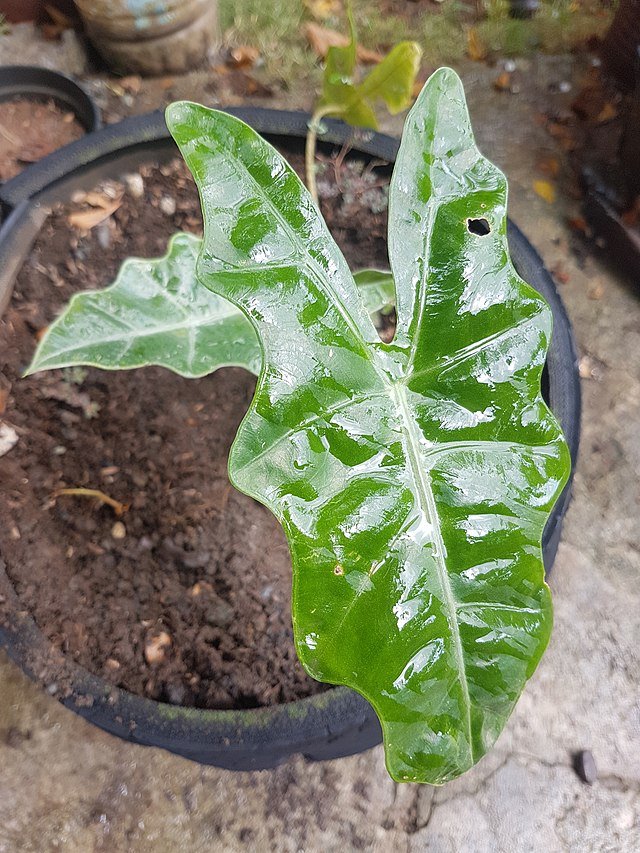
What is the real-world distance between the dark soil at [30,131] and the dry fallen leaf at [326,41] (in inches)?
31.8

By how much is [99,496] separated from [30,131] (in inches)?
48.2

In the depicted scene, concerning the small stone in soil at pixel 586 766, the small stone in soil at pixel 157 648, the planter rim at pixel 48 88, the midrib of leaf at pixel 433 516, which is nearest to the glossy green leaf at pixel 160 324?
the midrib of leaf at pixel 433 516

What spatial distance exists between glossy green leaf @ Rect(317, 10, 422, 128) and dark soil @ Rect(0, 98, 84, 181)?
37.9 inches

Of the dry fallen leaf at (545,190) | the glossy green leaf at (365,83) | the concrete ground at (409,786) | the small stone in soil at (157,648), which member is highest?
the glossy green leaf at (365,83)

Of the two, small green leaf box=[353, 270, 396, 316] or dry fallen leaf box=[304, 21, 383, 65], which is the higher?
dry fallen leaf box=[304, 21, 383, 65]

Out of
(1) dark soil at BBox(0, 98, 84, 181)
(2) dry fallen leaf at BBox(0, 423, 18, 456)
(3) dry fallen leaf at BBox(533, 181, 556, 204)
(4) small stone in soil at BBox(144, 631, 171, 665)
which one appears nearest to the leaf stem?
(2) dry fallen leaf at BBox(0, 423, 18, 456)

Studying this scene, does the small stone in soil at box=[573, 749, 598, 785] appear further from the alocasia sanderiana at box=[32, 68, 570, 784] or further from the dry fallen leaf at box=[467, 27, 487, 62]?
the dry fallen leaf at box=[467, 27, 487, 62]

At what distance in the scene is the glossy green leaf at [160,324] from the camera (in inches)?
38.9

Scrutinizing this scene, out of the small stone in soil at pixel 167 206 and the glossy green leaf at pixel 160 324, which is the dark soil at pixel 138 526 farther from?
the glossy green leaf at pixel 160 324

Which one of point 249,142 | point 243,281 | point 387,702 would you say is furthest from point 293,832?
point 249,142

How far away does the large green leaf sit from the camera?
0.60 meters

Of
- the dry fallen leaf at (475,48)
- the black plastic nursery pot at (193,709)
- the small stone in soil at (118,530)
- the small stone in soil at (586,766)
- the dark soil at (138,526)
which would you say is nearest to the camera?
the black plastic nursery pot at (193,709)

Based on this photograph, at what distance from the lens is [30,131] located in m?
1.78

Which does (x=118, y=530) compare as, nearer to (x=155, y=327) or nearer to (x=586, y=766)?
(x=155, y=327)
